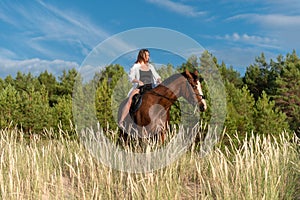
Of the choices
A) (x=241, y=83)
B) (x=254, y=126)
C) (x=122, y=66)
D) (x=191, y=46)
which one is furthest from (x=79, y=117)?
(x=241, y=83)

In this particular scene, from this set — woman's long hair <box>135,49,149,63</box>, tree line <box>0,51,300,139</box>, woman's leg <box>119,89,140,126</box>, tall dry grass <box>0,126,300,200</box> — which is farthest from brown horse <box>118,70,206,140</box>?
tree line <box>0,51,300,139</box>

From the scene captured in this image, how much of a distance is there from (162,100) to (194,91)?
66cm

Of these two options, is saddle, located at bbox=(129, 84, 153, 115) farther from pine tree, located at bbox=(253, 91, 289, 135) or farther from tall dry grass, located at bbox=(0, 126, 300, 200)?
pine tree, located at bbox=(253, 91, 289, 135)

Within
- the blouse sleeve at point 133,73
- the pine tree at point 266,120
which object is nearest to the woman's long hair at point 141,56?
the blouse sleeve at point 133,73

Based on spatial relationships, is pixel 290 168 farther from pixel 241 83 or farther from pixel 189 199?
pixel 241 83

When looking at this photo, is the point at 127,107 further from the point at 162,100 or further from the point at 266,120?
the point at 266,120

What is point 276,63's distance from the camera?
32.5 m

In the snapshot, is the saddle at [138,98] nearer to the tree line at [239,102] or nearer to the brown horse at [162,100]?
the brown horse at [162,100]

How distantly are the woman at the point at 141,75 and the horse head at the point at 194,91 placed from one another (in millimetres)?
616

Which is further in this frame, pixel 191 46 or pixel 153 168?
pixel 191 46

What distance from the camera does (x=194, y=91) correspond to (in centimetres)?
715

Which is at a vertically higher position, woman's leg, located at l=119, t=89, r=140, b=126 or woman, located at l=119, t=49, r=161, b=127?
woman, located at l=119, t=49, r=161, b=127

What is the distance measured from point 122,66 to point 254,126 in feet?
57.0

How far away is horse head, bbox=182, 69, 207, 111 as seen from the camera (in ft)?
23.3
